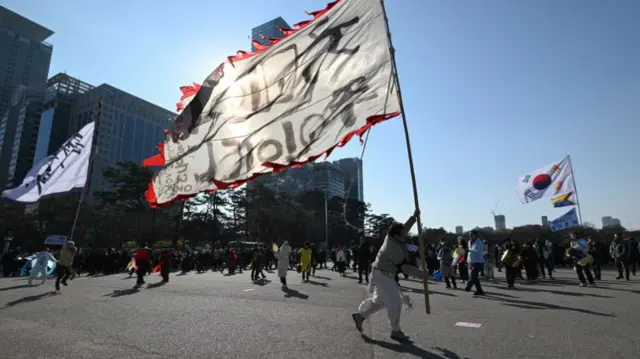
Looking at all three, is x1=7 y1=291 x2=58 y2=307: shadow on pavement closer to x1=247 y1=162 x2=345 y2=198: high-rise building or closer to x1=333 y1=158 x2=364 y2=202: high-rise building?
x1=333 y1=158 x2=364 y2=202: high-rise building

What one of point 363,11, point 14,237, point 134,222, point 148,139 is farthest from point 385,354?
point 148,139

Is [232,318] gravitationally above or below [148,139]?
below

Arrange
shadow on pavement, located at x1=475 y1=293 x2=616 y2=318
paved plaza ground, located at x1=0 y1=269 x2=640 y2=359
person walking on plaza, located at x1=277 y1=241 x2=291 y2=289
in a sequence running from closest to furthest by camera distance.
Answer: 1. paved plaza ground, located at x1=0 y1=269 x2=640 y2=359
2. shadow on pavement, located at x1=475 y1=293 x2=616 y2=318
3. person walking on plaza, located at x1=277 y1=241 x2=291 y2=289

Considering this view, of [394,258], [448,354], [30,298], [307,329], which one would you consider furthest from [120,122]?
[448,354]

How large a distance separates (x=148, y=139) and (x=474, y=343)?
12038cm

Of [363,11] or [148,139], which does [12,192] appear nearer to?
[363,11]

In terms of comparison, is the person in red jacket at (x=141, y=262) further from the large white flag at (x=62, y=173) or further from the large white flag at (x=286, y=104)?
the large white flag at (x=286, y=104)

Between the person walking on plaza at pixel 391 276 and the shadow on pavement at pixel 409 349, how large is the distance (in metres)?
0.27

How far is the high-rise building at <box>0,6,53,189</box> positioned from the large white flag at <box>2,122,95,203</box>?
4099 inches

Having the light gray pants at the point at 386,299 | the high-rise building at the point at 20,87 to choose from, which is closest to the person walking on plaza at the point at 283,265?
the light gray pants at the point at 386,299

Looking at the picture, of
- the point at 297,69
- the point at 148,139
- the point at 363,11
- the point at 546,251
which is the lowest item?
the point at 546,251

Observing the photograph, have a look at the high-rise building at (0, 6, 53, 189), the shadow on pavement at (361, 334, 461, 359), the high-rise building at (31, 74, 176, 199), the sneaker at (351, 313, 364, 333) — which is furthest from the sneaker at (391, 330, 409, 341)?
the high-rise building at (0, 6, 53, 189)

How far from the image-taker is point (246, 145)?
5887 mm

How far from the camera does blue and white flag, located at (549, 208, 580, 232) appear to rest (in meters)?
20.6
